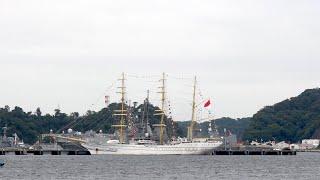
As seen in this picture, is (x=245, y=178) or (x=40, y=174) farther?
(x=40, y=174)

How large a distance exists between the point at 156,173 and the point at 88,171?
1065 cm

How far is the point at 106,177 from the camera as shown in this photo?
370 ft

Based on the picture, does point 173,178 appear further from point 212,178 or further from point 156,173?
point 156,173

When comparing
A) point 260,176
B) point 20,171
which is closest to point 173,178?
point 260,176

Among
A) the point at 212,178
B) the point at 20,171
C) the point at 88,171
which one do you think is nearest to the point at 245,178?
the point at 212,178

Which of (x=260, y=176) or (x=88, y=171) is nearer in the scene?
(x=260, y=176)

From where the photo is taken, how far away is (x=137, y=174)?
12050 cm

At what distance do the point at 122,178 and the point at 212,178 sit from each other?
10.6m

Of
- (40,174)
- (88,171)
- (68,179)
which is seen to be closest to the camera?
(68,179)

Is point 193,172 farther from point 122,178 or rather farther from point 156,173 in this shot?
point 122,178

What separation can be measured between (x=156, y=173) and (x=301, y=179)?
69.1 ft

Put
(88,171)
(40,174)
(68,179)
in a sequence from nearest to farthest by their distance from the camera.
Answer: (68,179)
(40,174)
(88,171)

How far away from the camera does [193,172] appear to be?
412 ft

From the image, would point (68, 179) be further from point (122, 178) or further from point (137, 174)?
point (137, 174)
